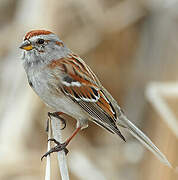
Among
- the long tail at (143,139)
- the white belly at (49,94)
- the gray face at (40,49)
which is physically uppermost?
the gray face at (40,49)

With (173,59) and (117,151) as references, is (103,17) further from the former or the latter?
(117,151)

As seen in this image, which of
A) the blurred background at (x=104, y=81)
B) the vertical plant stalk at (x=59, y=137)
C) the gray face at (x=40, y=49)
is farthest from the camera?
the blurred background at (x=104, y=81)

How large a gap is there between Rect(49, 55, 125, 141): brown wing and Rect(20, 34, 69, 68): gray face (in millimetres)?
52

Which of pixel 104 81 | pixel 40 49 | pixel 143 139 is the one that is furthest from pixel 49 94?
pixel 104 81

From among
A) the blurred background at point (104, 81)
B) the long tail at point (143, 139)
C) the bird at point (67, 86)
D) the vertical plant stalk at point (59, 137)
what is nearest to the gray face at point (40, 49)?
the bird at point (67, 86)

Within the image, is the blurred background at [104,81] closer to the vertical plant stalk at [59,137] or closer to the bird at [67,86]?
the bird at [67,86]

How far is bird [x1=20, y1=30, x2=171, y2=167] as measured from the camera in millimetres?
2781

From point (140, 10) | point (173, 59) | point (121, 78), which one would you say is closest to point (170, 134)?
point (173, 59)

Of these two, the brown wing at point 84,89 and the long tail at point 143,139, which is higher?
the brown wing at point 84,89

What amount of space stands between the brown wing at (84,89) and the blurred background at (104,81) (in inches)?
22.7

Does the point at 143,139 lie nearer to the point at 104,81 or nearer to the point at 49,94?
the point at 49,94

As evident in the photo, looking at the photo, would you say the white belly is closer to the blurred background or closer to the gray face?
the gray face

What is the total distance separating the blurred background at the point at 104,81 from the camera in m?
3.55

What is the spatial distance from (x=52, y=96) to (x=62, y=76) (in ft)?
0.49
